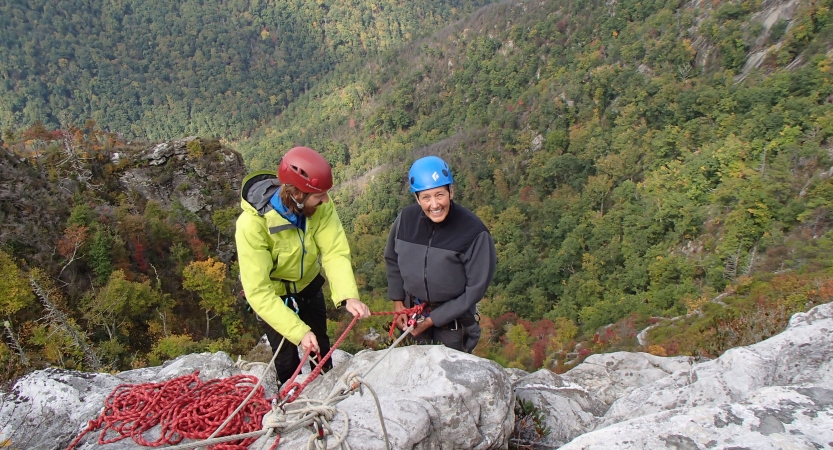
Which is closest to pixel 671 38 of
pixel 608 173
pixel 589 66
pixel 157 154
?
pixel 589 66

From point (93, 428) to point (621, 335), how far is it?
101ft

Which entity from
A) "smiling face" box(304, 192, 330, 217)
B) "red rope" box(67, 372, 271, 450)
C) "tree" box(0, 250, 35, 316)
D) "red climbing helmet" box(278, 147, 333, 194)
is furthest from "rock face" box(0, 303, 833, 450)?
"tree" box(0, 250, 35, 316)

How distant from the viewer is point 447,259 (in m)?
3.49

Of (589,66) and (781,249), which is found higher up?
(589,66)

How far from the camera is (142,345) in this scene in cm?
2027

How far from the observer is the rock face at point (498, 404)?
74.1 inches

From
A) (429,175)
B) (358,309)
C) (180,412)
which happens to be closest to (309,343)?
(358,309)

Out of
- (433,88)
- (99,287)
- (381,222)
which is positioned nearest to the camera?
(99,287)

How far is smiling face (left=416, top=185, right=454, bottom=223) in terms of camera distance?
3.36m

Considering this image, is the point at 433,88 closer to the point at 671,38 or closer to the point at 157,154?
the point at 671,38

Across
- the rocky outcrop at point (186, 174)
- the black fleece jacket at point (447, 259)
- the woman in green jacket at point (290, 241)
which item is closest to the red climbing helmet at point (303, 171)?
the woman in green jacket at point (290, 241)

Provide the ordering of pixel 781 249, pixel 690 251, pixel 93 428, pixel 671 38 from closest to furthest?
pixel 93 428
pixel 781 249
pixel 690 251
pixel 671 38

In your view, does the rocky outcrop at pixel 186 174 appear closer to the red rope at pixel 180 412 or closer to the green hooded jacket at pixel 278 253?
the red rope at pixel 180 412

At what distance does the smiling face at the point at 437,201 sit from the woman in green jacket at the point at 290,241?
73cm
